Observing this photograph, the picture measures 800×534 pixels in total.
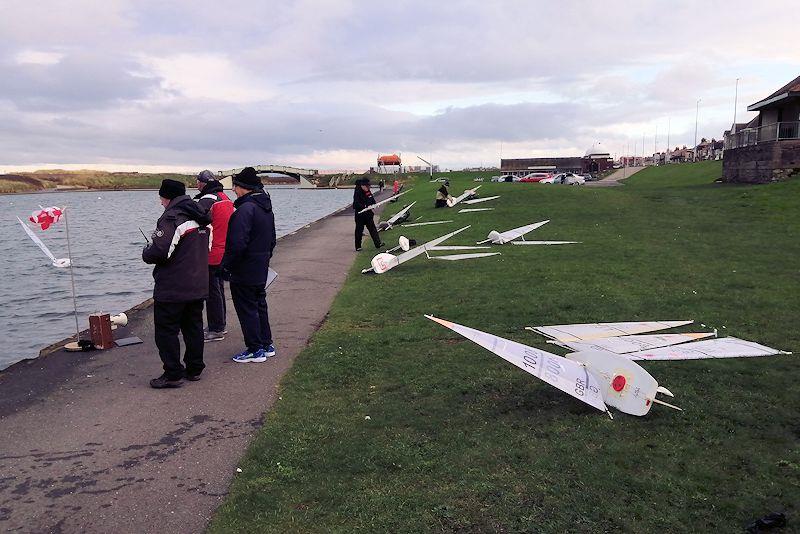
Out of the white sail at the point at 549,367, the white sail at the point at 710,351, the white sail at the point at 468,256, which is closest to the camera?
the white sail at the point at 549,367

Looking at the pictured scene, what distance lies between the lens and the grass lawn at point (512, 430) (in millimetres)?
3742

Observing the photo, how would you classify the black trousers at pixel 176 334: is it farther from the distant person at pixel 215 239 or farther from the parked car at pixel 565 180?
the parked car at pixel 565 180

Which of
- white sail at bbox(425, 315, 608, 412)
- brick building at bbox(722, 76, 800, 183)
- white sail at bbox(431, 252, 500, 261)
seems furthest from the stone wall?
white sail at bbox(425, 315, 608, 412)

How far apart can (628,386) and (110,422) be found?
4.61m

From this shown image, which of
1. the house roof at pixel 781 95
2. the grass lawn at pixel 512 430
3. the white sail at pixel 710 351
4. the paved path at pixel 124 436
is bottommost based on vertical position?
the paved path at pixel 124 436

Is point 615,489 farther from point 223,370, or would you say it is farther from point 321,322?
point 321,322

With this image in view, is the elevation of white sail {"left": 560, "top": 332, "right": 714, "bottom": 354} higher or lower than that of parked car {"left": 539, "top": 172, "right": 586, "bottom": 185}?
lower

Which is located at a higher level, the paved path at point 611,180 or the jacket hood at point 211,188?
the jacket hood at point 211,188

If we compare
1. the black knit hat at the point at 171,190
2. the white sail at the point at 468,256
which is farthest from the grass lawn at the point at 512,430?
the white sail at the point at 468,256

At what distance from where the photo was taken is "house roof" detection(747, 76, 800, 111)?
30.5 m

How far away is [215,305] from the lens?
830 centimetres

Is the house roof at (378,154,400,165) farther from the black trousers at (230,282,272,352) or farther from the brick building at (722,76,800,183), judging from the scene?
the black trousers at (230,282,272,352)

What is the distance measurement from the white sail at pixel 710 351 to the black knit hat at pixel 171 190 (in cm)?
495

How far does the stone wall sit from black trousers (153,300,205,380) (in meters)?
31.7
